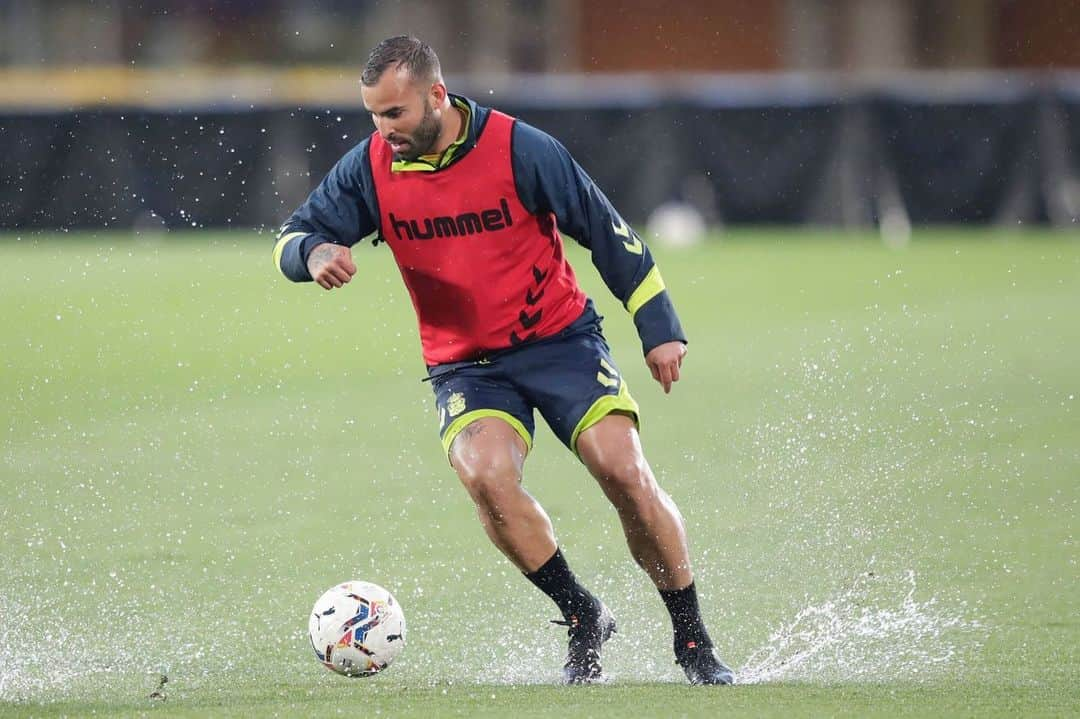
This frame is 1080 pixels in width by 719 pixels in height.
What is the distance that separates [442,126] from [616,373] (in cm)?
97

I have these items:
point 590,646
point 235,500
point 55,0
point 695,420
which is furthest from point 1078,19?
point 590,646

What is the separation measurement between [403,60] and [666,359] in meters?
1.24

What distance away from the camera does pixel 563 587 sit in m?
5.63

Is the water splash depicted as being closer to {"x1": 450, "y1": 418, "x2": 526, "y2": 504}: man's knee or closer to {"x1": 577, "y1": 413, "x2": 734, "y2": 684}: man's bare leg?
{"x1": 577, "y1": 413, "x2": 734, "y2": 684}: man's bare leg

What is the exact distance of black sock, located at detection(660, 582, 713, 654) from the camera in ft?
17.9

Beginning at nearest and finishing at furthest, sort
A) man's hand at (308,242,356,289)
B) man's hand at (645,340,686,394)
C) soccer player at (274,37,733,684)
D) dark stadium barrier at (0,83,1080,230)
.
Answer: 1. man's hand at (308,242,356,289)
2. soccer player at (274,37,733,684)
3. man's hand at (645,340,686,394)
4. dark stadium barrier at (0,83,1080,230)

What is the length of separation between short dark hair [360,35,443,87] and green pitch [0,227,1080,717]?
186 cm

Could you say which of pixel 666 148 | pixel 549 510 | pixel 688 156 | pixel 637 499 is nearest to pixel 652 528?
pixel 637 499

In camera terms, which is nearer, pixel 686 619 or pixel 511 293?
pixel 686 619

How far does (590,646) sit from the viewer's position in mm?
Result: 5613

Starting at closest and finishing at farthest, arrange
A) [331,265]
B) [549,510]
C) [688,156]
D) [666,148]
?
1. [331,265]
2. [549,510]
3. [666,148]
4. [688,156]

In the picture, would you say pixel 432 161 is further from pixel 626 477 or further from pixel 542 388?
pixel 626 477

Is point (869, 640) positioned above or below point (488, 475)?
below

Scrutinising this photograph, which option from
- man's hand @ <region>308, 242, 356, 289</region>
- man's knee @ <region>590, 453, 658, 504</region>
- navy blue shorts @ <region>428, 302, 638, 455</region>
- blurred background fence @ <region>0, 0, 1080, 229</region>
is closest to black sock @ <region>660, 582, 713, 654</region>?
man's knee @ <region>590, 453, 658, 504</region>
